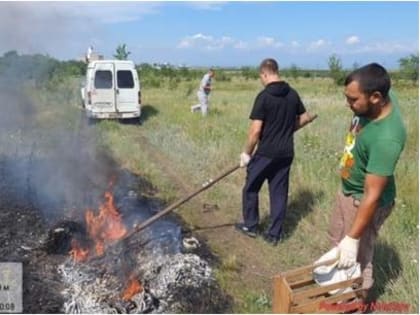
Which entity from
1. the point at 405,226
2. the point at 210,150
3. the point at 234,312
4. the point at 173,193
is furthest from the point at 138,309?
the point at 210,150

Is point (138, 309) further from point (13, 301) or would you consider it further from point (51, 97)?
point (51, 97)

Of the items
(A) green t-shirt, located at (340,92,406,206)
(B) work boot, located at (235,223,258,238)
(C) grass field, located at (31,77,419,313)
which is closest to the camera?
(A) green t-shirt, located at (340,92,406,206)

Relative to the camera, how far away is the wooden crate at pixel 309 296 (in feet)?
10.5

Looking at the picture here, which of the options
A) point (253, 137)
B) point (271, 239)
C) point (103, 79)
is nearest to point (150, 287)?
point (271, 239)

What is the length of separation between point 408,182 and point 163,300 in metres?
4.11

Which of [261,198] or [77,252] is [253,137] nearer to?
[261,198]

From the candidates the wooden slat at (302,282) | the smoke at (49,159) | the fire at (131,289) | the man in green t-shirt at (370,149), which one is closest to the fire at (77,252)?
the fire at (131,289)

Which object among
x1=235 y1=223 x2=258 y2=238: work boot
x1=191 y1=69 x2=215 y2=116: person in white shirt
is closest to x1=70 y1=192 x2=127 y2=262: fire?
x1=235 y1=223 x2=258 y2=238: work boot

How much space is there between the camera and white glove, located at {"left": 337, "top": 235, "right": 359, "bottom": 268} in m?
3.13

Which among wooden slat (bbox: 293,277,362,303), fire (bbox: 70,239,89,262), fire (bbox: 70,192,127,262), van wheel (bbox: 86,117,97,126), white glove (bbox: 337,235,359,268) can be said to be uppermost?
van wheel (bbox: 86,117,97,126)

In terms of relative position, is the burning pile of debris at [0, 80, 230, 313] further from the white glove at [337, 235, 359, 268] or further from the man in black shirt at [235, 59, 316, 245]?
the white glove at [337, 235, 359, 268]

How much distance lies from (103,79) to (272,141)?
34.0 feet

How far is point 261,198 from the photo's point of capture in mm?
6738

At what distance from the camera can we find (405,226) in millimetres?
5160
